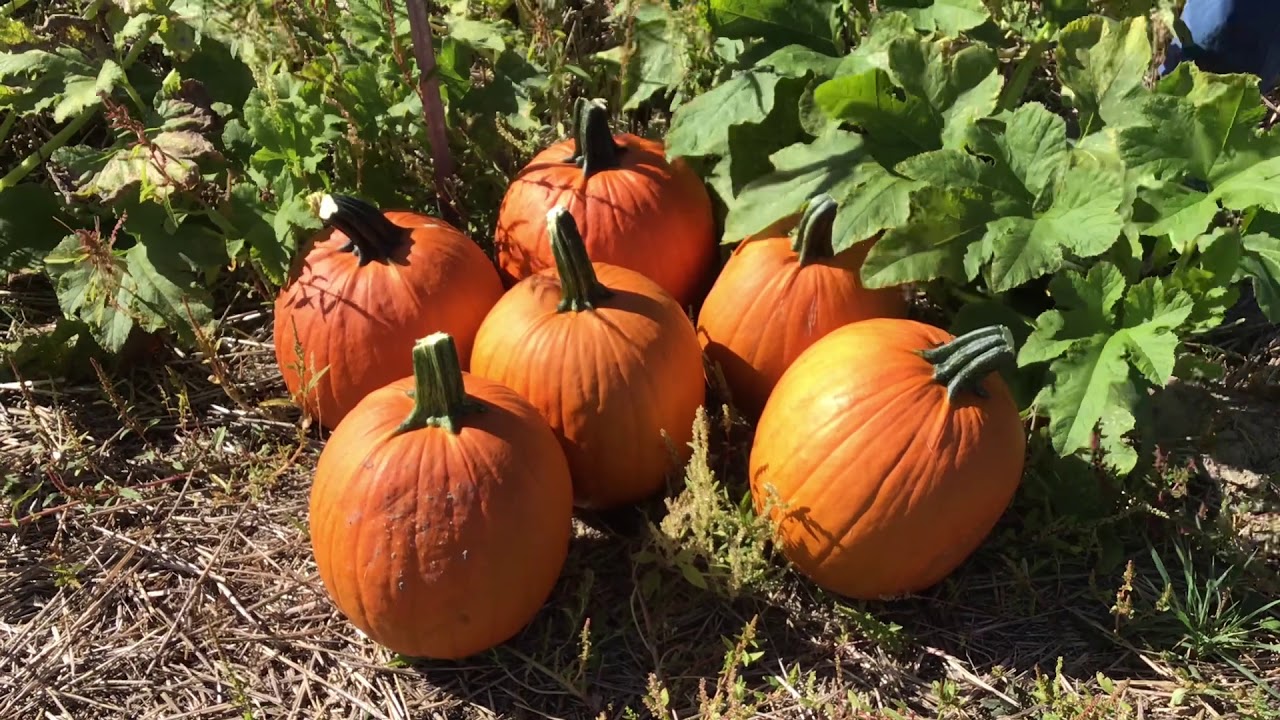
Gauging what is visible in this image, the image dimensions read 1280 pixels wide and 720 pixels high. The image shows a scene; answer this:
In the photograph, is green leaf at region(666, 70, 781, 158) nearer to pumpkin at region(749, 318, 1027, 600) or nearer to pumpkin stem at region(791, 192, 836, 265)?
pumpkin stem at region(791, 192, 836, 265)

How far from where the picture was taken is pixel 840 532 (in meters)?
2.19

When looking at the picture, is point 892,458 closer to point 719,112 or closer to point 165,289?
point 719,112

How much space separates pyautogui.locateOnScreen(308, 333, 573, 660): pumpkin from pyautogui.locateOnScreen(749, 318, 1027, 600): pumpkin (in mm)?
538

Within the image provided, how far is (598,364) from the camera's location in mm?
2297

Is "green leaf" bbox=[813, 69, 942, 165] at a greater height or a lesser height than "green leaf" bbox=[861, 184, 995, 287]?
greater

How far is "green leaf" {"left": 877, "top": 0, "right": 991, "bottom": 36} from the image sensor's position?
254cm

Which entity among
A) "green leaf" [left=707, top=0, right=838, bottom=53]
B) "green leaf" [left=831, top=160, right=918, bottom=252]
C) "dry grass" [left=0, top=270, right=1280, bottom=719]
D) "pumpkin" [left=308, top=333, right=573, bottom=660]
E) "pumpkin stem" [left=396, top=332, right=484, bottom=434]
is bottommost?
"dry grass" [left=0, top=270, right=1280, bottom=719]

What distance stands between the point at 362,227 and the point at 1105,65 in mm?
1880

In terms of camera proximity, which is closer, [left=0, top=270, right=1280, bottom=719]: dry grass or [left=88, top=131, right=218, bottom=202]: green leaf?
[left=0, top=270, right=1280, bottom=719]: dry grass

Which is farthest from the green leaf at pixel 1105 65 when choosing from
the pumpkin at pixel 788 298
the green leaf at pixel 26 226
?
the green leaf at pixel 26 226

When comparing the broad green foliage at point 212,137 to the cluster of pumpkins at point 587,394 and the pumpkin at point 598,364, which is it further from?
the pumpkin at point 598,364

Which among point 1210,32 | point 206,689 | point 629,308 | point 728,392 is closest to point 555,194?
point 629,308

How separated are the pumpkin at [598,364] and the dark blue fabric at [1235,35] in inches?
73.3

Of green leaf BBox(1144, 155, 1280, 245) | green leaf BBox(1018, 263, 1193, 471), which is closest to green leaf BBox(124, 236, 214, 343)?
green leaf BBox(1018, 263, 1193, 471)
